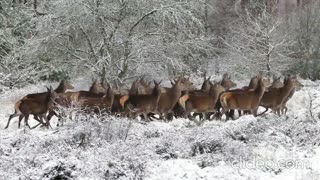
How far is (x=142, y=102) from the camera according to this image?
14.3 metres

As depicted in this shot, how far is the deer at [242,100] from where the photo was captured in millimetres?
14633

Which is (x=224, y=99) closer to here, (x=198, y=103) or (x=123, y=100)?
(x=198, y=103)

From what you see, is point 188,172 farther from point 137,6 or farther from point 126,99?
point 137,6

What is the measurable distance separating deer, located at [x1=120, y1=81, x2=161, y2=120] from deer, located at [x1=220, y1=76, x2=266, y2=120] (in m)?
1.81

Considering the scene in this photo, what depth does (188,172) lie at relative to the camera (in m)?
8.65

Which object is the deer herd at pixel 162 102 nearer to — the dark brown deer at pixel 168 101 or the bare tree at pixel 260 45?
the dark brown deer at pixel 168 101

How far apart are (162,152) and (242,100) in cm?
556

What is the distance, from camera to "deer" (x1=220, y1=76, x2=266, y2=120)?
1463 cm

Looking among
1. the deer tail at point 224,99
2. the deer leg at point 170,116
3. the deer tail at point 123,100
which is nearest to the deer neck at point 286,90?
the deer tail at point 224,99

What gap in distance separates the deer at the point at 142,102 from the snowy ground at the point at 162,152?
90.6 inches
